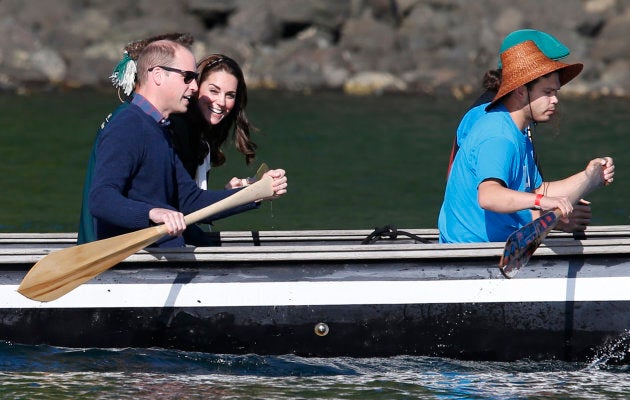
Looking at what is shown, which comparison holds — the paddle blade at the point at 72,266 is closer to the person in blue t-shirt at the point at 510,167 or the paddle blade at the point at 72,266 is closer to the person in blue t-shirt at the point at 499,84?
the person in blue t-shirt at the point at 510,167

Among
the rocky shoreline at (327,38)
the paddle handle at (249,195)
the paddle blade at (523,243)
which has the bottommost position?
the paddle blade at (523,243)

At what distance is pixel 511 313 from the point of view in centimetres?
625

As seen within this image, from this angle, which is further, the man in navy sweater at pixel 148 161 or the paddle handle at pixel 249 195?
the paddle handle at pixel 249 195

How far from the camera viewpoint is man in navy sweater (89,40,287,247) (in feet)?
19.2

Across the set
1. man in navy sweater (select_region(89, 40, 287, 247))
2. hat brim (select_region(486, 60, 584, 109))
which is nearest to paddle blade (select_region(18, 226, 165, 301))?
man in navy sweater (select_region(89, 40, 287, 247))

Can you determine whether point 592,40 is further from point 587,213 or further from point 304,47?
point 587,213

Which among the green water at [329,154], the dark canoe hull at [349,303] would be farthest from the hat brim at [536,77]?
the green water at [329,154]

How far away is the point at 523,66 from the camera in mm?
6129

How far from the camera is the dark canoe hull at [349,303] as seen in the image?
244 inches

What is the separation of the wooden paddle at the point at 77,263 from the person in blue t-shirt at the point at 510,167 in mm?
1360

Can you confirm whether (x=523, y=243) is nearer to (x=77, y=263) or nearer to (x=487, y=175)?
(x=487, y=175)

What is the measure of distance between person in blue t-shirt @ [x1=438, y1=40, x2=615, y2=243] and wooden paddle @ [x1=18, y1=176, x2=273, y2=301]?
136cm

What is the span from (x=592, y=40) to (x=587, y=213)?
67.4 feet

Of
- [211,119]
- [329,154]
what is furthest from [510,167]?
[329,154]
